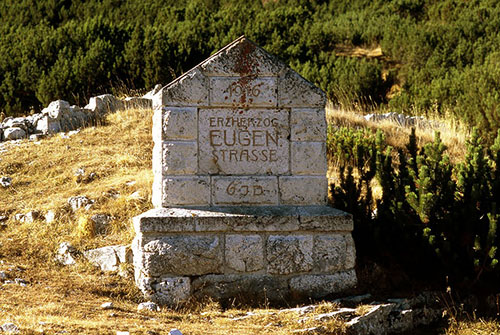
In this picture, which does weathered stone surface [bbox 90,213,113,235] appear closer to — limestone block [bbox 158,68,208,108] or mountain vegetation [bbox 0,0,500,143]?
limestone block [bbox 158,68,208,108]

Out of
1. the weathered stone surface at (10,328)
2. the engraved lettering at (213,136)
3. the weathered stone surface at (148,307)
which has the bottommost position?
the weathered stone surface at (148,307)

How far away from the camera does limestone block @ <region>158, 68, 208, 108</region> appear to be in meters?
5.25

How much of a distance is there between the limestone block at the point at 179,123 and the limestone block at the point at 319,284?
5.28 ft

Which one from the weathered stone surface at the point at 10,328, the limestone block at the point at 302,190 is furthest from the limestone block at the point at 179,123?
the weathered stone surface at the point at 10,328

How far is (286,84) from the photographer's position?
5.41 m

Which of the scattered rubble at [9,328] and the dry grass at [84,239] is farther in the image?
the dry grass at [84,239]

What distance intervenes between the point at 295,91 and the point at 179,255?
5.98 ft

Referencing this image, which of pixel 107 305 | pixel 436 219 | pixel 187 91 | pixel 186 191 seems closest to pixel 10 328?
pixel 107 305

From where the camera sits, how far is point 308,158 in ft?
17.9

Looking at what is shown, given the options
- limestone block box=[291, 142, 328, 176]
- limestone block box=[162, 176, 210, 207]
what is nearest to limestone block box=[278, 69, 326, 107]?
limestone block box=[291, 142, 328, 176]

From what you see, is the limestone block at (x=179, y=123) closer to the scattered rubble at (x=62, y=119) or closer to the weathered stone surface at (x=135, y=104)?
the scattered rubble at (x=62, y=119)

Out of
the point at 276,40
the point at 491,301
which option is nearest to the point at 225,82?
the point at 491,301

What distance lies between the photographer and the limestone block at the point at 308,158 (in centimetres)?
545

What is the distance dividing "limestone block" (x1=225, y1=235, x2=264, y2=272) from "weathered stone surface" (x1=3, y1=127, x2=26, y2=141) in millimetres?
5801
